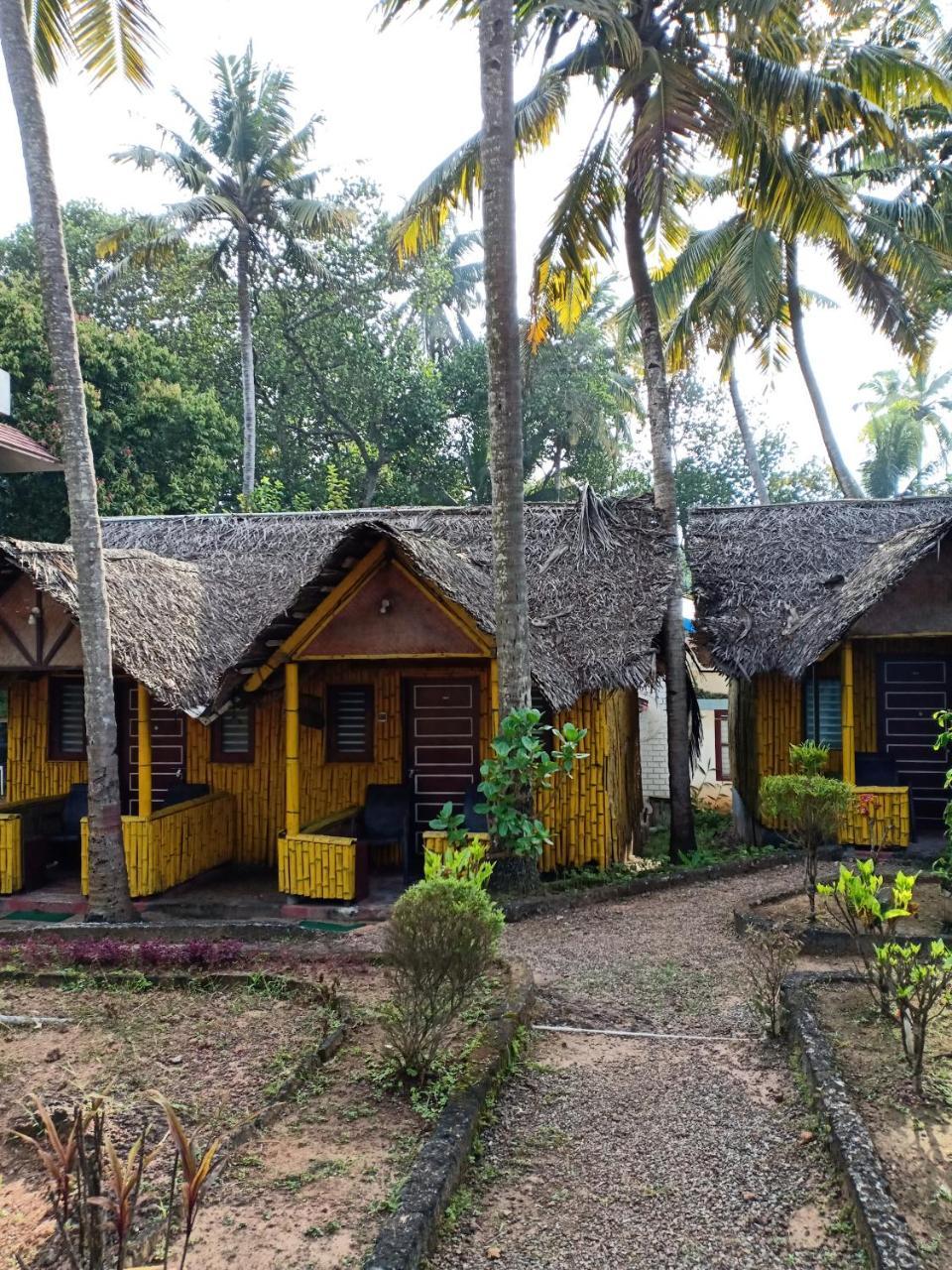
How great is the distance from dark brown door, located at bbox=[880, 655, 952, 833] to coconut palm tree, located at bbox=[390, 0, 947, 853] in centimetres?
261

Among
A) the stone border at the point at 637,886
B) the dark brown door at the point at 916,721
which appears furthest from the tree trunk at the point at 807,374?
the stone border at the point at 637,886

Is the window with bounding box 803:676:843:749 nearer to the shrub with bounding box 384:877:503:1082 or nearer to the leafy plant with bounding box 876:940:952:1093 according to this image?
the leafy plant with bounding box 876:940:952:1093

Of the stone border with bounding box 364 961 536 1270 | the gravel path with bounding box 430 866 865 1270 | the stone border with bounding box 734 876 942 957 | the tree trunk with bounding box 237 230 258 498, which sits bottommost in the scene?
the gravel path with bounding box 430 866 865 1270

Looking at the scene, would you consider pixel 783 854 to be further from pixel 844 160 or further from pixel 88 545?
pixel 844 160

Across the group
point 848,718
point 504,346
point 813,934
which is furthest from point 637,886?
point 504,346

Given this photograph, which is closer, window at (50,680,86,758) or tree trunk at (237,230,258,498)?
window at (50,680,86,758)

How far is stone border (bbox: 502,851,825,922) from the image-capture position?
8719 mm

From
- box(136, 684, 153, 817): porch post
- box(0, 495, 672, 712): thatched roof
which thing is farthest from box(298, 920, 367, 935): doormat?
box(0, 495, 672, 712): thatched roof

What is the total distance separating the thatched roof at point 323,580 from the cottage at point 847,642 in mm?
1643

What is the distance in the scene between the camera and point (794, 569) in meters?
13.0

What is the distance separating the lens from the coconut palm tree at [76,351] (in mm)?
8508

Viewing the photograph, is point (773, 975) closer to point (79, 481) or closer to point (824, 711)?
point (79, 481)

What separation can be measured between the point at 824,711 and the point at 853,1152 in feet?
29.7

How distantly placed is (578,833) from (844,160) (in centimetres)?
1370
